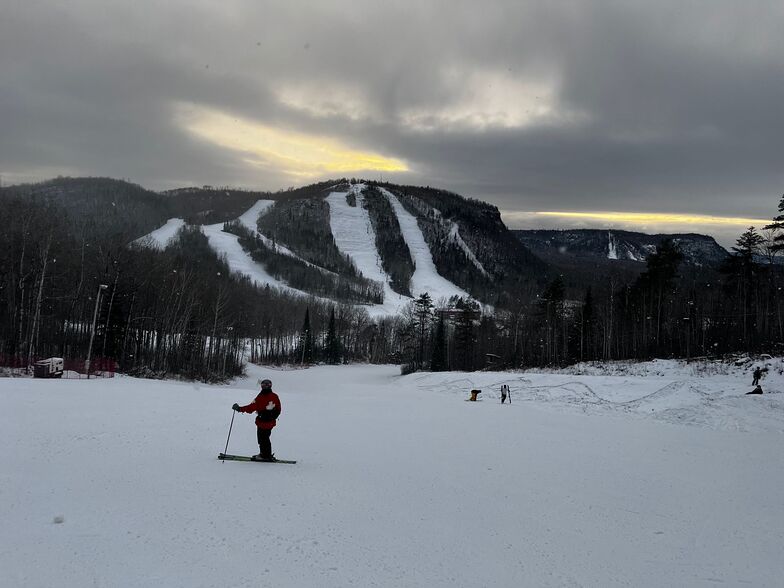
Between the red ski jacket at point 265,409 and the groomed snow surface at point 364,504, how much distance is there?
2.65 feet

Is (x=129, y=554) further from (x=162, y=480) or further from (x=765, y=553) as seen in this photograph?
(x=765, y=553)

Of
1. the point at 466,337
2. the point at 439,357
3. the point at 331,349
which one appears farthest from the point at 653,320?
the point at 331,349

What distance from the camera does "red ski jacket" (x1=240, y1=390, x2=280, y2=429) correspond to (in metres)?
9.59

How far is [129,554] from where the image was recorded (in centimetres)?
520

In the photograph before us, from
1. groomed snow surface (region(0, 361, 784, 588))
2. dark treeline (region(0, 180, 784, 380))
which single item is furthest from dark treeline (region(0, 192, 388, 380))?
groomed snow surface (region(0, 361, 784, 588))

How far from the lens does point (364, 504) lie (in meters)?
7.52

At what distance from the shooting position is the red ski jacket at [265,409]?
9594 mm

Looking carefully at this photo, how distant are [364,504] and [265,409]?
314 cm

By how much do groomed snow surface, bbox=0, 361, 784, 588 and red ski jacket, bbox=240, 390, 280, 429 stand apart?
81 cm

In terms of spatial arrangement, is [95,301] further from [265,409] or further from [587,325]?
[587,325]

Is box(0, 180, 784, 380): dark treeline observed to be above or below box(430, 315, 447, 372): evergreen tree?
above

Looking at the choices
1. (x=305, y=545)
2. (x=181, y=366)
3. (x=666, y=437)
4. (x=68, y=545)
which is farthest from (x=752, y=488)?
(x=181, y=366)

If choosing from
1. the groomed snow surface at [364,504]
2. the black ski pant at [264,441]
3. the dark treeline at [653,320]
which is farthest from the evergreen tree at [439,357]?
the black ski pant at [264,441]

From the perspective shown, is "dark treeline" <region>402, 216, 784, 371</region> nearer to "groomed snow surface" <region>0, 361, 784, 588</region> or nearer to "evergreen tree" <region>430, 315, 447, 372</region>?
"evergreen tree" <region>430, 315, 447, 372</region>
